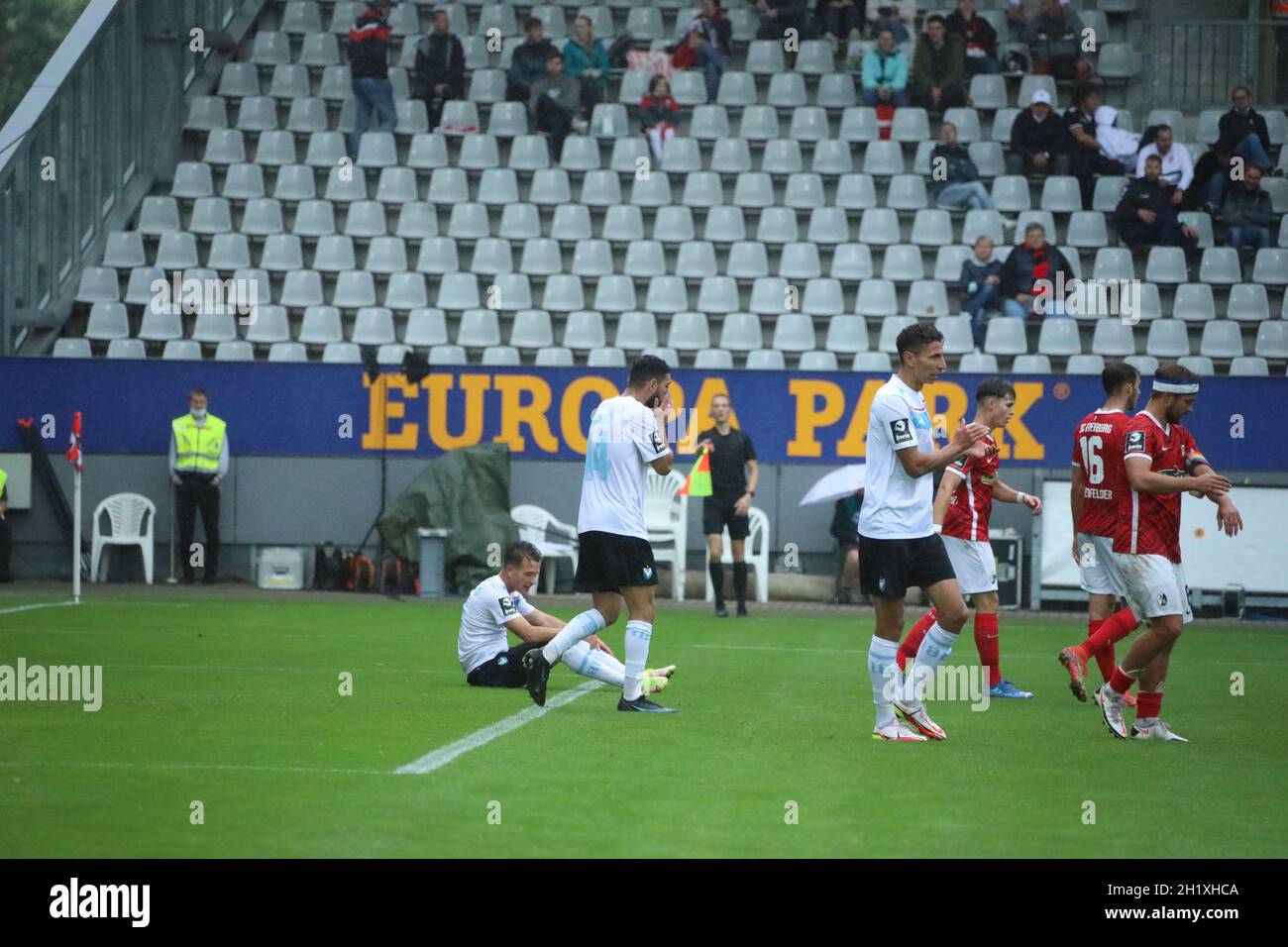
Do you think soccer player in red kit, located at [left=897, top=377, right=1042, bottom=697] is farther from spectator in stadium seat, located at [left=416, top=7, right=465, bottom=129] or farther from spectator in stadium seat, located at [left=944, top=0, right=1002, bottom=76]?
spectator in stadium seat, located at [left=416, top=7, right=465, bottom=129]

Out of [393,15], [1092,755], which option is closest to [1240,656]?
[1092,755]

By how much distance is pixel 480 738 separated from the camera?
9195mm

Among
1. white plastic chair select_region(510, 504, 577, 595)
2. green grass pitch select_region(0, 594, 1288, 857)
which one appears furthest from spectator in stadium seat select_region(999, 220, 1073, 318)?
green grass pitch select_region(0, 594, 1288, 857)

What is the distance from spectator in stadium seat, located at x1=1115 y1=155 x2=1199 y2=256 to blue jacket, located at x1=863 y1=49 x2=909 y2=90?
11.9ft

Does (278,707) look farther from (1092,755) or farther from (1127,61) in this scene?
(1127,61)

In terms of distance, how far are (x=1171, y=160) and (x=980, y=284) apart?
357 cm

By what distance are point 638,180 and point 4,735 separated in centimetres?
1616

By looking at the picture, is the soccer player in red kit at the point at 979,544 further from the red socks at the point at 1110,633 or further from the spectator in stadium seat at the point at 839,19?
the spectator in stadium seat at the point at 839,19

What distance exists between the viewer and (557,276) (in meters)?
22.8

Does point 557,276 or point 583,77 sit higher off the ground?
point 583,77

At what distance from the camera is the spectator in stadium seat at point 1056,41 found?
24938 mm

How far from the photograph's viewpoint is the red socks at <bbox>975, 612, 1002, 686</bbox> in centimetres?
1188

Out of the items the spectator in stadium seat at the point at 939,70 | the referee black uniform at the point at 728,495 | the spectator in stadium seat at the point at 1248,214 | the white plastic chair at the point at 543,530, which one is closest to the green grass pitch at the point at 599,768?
the referee black uniform at the point at 728,495

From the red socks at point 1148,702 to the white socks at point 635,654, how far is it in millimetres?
2808
